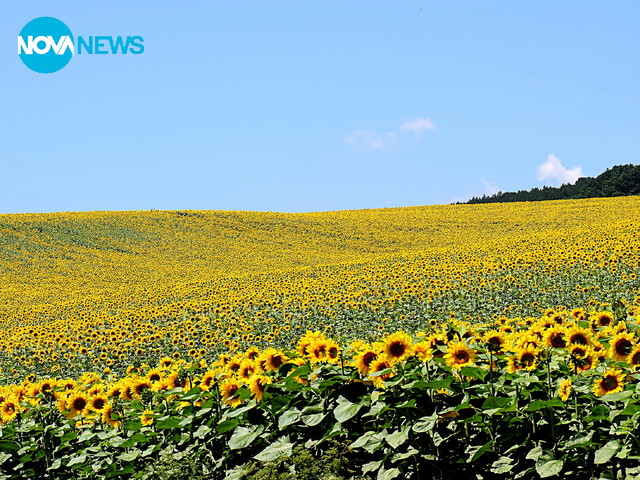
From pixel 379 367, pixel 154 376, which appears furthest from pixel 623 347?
pixel 154 376

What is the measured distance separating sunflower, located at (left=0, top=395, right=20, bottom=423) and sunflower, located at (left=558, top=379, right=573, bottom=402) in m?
4.93

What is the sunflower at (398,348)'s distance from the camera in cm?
454

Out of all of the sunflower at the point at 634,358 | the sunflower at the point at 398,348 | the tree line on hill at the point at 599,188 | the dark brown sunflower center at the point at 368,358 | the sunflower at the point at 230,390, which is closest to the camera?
the sunflower at the point at 634,358

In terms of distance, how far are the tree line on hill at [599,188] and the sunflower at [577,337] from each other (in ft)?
269

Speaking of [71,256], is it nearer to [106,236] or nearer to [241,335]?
[106,236]

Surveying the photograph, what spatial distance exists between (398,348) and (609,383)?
1.40 metres

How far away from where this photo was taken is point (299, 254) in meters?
42.6

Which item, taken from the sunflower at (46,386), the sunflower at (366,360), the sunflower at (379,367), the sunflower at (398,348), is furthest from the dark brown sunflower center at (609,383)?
the sunflower at (46,386)

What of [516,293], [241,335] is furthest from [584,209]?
[241,335]

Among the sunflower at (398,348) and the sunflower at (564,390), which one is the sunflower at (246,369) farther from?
the sunflower at (564,390)

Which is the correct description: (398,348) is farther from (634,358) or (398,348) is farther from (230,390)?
(634,358)

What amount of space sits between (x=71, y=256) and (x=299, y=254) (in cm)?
1427

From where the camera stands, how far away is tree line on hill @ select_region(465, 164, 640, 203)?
8069 centimetres

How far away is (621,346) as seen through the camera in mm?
4598
